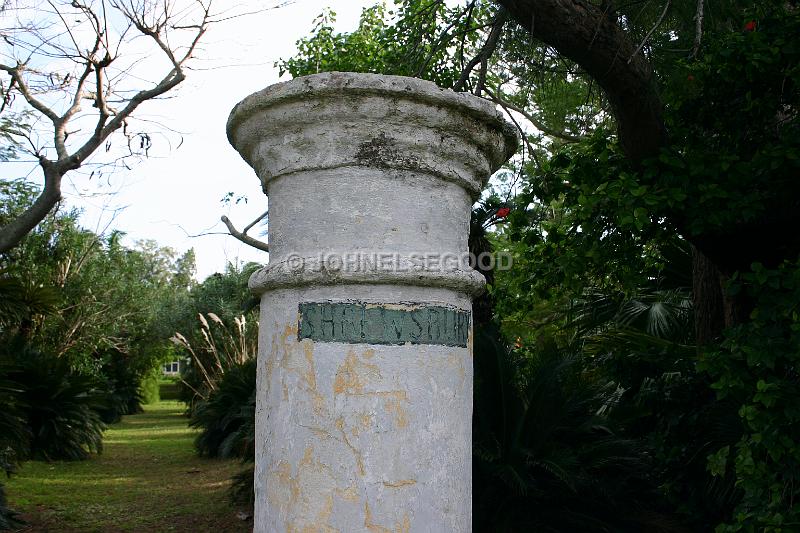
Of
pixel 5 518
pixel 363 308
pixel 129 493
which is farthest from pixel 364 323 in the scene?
pixel 129 493

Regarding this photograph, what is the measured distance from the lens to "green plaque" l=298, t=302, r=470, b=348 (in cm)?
215

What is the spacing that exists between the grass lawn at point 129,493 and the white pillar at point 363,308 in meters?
5.00

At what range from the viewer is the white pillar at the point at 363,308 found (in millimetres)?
2139

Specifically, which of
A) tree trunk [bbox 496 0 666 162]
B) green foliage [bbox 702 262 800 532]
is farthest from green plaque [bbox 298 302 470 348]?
tree trunk [bbox 496 0 666 162]

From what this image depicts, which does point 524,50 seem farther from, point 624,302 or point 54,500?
point 54,500

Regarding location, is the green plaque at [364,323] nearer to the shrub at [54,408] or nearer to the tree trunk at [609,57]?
the tree trunk at [609,57]

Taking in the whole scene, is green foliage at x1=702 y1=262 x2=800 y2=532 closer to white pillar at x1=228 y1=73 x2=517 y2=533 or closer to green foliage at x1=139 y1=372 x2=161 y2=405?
white pillar at x1=228 y1=73 x2=517 y2=533

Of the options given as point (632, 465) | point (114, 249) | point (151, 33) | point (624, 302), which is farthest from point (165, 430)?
point (632, 465)

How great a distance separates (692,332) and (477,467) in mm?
3050

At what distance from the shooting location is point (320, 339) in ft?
7.09

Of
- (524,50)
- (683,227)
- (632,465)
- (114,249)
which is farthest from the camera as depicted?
(114,249)

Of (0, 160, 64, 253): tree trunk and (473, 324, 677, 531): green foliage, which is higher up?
(0, 160, 64, 253): tree trunk

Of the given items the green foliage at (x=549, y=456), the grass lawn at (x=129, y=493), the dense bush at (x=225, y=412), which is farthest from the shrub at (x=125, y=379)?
the green foliage at (x=549, y=456)

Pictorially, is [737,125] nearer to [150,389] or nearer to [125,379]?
[125,379]
